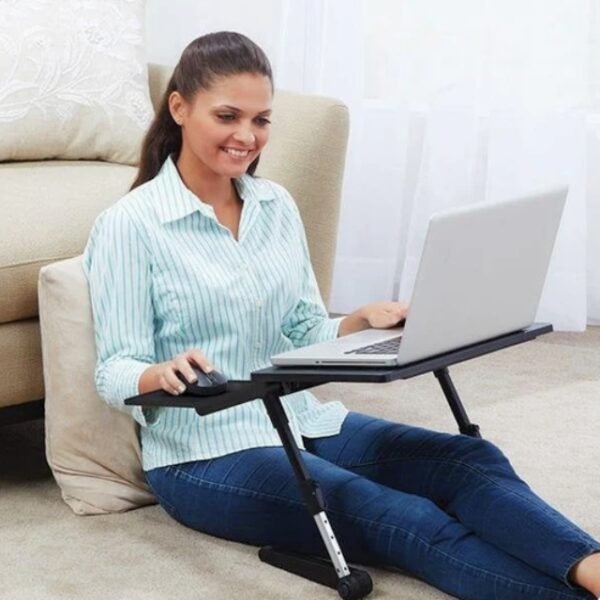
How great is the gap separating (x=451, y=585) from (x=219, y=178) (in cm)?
67

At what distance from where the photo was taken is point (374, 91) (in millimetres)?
3473

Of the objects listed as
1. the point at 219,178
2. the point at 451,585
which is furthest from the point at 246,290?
the point at 451,585

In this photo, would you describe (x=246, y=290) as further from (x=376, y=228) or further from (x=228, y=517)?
(x=376, y=228)

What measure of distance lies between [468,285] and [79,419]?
0.66 meters

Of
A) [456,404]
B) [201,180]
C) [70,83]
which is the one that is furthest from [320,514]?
[70,83]

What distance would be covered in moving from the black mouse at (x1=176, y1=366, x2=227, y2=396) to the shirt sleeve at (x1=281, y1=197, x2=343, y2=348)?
330mm

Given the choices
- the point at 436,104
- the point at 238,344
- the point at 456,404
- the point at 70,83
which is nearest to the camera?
the point at 238,344

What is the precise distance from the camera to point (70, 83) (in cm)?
271

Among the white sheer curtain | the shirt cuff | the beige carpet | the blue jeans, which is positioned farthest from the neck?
the white sheer curtain

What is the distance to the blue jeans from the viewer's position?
5.81 feet

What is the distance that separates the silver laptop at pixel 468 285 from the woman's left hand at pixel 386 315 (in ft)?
0.03

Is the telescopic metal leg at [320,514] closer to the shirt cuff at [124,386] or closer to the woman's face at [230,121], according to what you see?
the shirt cuff at [124,386]

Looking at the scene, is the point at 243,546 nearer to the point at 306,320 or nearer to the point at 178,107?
the point at 306,320

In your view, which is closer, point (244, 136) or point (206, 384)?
point (206, 384)
